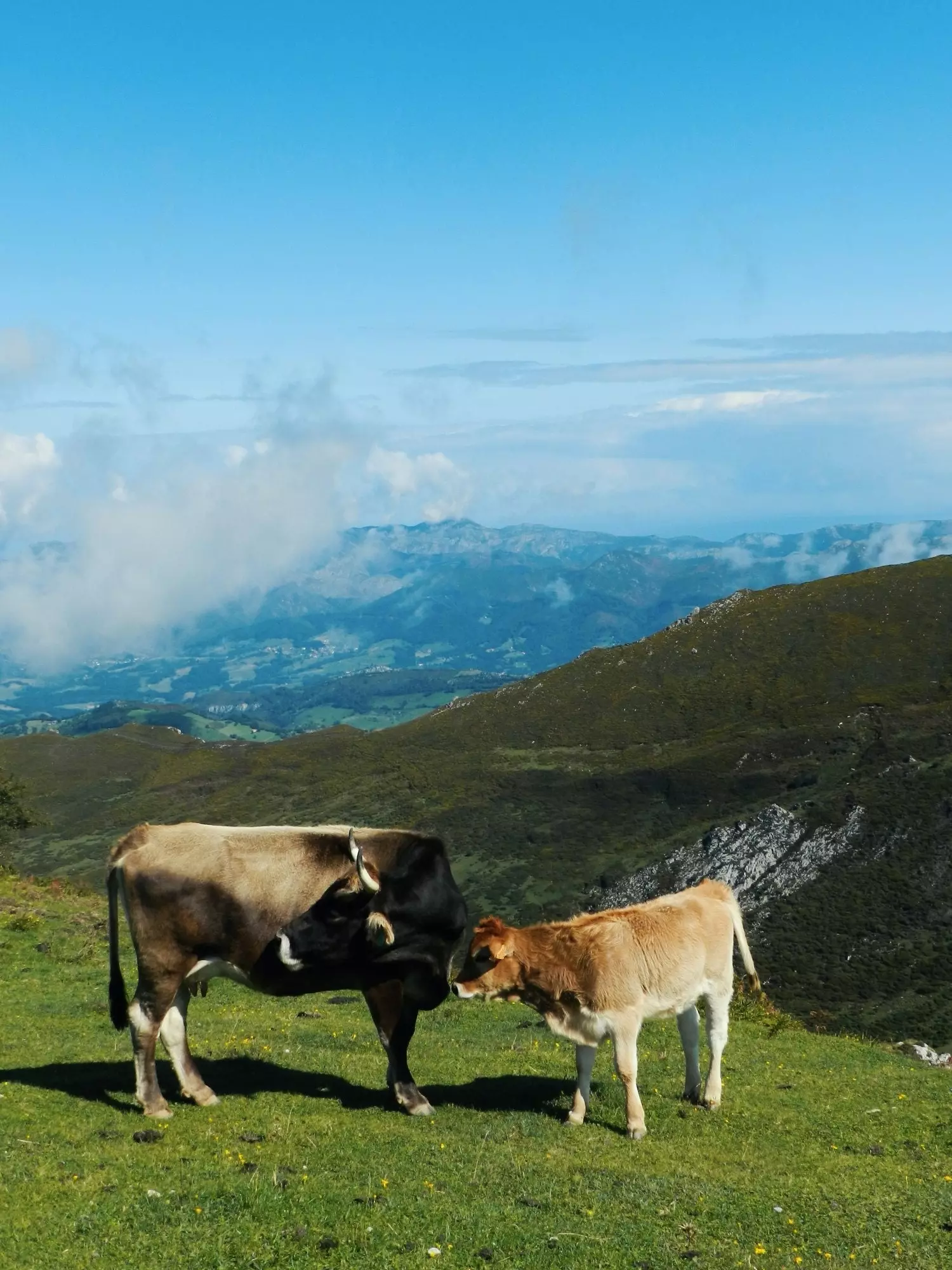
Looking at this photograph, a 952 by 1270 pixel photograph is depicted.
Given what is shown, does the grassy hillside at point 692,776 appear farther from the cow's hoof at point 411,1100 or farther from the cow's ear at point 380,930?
the cow's ear at point 380,930

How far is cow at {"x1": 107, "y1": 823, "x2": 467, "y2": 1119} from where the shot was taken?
519 inches

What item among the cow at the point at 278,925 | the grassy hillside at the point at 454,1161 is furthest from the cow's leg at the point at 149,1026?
the grassy hillside at the point at 454,1161

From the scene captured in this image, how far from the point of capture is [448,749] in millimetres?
140750

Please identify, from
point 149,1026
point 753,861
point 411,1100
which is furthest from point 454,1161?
point 753,861

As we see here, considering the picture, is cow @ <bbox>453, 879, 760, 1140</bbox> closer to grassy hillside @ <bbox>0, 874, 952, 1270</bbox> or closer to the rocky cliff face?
grassy hillside @ <bbox>0, 874, 952, 1270</bbox>

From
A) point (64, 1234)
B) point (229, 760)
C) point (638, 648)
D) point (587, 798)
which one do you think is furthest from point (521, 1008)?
point (229, 760)

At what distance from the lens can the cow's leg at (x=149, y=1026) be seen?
509 inches

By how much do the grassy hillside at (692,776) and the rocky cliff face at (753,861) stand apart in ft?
6.09

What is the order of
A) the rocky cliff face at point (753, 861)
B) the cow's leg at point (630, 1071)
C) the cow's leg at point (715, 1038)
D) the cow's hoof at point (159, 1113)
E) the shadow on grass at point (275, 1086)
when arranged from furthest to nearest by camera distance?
the rocky cliff face at point (753, 861) < the cow's leg at point (715, 1038) < the shadow on grass at point (275, 1086) < the cow's leg at point (630, 1071) < the cow's hoof at point (159, 1113)

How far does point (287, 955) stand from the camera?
12961 millimetres

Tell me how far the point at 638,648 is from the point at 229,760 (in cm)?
6403

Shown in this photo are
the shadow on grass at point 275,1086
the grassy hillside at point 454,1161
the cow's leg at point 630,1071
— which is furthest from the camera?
the shadow on grass at point 275,1086

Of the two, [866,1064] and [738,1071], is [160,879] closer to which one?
[738,1071]

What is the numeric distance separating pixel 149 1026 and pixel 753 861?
83.2m
